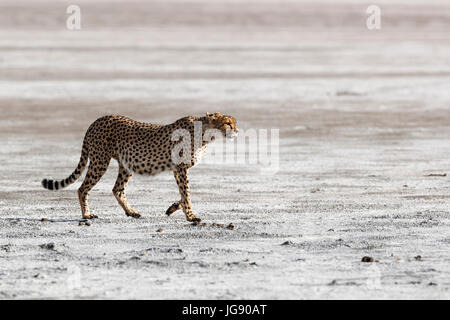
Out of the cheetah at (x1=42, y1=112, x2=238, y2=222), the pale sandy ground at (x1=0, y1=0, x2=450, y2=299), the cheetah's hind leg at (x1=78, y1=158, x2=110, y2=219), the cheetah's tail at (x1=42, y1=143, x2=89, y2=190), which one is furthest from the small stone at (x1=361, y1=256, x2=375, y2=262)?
the cheetah's tail at (x1=42, y1=143, x2=89, y2=190)

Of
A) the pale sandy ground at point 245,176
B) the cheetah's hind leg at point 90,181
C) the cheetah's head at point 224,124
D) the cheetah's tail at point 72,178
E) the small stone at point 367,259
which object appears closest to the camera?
the pale sandy ground at point 245,176

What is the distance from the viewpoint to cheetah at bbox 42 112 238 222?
479 inches

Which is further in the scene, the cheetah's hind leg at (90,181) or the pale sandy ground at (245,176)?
the cheetah's hind leg at (90,181)

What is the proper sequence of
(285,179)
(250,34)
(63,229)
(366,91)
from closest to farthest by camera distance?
1. (63,229)
2. (285,179)
3. (366,91)
4. (250,34)

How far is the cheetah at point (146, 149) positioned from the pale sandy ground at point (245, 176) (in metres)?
0.37

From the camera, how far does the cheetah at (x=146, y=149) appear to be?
1217 cm

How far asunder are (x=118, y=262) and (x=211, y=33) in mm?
39050

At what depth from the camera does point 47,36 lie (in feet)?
144

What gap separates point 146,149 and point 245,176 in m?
4.01

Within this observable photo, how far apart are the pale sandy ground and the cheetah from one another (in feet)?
1.21

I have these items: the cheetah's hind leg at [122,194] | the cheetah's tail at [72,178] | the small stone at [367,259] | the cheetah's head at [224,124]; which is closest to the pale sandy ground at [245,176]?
the small stone at [367,259]

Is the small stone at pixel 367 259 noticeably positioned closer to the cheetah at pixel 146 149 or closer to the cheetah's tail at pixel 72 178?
the cheetah at pixel 146 149
